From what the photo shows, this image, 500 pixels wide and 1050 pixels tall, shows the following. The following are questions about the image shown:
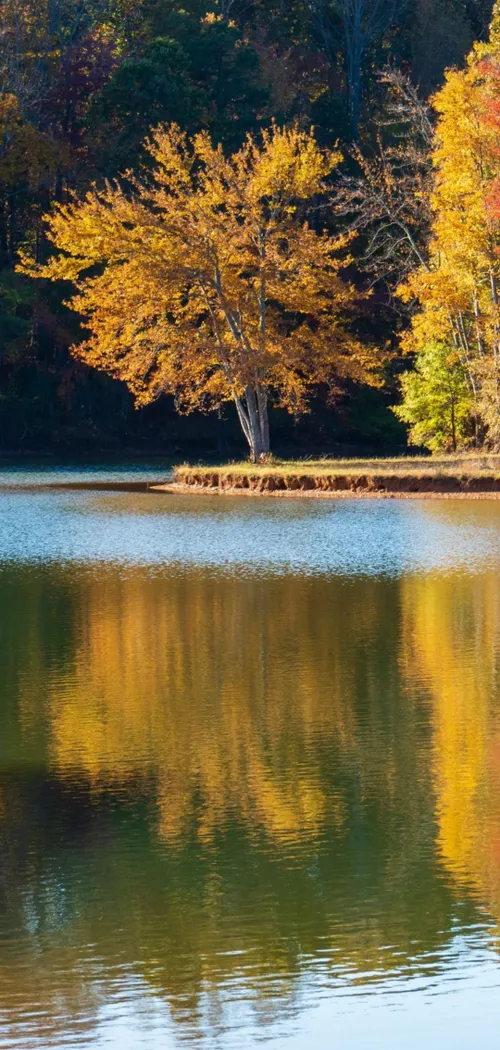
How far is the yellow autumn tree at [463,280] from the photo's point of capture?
37.5 m

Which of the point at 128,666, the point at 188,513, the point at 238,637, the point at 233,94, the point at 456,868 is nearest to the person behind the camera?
the point at 456,868

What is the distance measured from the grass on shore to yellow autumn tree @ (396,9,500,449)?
1.34 meters

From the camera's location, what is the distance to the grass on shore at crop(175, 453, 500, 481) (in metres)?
34.2

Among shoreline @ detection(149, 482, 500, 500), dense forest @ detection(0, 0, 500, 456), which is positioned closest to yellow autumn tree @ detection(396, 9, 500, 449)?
shoreline @ detection(149, 482, 500, 500)

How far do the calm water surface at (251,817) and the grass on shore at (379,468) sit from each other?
51.7 ft

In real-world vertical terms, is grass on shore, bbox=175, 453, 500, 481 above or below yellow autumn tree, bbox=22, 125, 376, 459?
below

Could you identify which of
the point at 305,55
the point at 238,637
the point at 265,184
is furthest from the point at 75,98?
the point at 238,637

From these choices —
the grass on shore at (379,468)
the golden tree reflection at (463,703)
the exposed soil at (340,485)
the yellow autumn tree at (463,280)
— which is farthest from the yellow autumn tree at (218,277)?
the golden tree reflection at (463,703)

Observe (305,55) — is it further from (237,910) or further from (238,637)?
(237,910)

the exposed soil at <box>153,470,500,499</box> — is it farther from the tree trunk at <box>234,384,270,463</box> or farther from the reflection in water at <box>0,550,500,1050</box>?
the reflection in water at <box>0,550,500,1050</box>

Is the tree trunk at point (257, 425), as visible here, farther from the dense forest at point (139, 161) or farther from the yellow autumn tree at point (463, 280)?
the dense forest at point (139, 161)

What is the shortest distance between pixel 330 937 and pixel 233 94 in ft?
171

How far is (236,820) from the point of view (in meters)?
8.23

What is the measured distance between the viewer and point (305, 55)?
66250 millimetres
